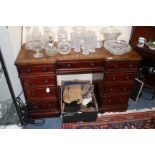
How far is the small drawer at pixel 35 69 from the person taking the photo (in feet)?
5.77

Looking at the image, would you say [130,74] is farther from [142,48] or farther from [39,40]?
[39,40]

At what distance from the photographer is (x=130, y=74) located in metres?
1.97

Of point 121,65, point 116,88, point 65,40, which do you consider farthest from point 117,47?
point 65,40

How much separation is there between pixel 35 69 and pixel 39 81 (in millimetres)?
160

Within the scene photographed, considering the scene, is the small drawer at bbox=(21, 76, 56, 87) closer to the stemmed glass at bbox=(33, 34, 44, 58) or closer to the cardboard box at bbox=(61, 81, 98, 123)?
the stemmed glass at bbox=(33, 34, 44, 58)

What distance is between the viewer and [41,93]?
1.98 m

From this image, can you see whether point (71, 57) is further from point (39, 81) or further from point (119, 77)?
point (119, 77)

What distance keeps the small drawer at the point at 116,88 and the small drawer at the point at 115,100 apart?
8 centimetres

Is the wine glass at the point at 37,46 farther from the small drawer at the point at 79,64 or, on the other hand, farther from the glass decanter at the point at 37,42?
the small drawer at the point at 79,64

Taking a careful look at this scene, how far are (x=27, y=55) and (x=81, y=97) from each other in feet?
2.66

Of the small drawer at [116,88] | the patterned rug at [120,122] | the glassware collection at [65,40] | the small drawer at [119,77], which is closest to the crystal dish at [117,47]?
the glassware collection at [65,40]

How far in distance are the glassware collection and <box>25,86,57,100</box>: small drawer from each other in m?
0.38

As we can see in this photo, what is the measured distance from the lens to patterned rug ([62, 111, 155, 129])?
2.12 m

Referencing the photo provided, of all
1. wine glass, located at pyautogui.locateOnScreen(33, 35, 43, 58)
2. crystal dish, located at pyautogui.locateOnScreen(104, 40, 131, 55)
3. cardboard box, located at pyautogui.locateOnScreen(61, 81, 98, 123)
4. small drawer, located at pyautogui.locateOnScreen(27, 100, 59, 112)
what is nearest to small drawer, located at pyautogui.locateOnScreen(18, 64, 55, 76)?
wine glass, located at pyautogui.locateOnScreen(33, 35, 43, 58)
